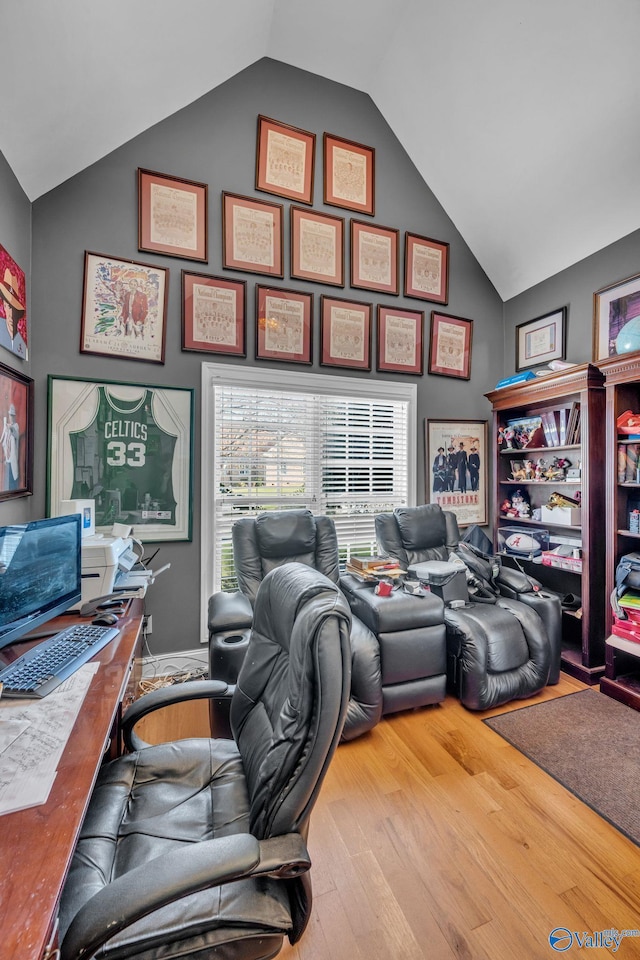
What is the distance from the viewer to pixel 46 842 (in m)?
0.68

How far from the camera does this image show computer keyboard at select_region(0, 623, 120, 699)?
1.12 meters

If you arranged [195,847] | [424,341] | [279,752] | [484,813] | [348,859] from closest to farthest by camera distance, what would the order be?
[195,847]
[279,752]
[348,859]
[484,813]
[424,341]

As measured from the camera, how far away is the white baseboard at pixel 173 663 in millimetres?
2572

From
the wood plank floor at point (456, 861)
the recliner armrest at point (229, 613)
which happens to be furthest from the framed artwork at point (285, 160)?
the wood plank floor at point (456, 861)

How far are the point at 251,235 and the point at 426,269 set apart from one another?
1.48m

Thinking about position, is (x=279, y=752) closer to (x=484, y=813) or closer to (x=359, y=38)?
(x=484, y=813)

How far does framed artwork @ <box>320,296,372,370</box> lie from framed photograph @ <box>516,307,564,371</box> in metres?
1.42

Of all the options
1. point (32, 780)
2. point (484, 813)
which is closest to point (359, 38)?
point (32, 780)

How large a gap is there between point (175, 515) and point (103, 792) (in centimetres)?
168

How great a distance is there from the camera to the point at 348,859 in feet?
4.62

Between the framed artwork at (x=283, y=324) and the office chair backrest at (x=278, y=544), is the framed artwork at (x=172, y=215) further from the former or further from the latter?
the office chair backrest at (x=278, y=544)

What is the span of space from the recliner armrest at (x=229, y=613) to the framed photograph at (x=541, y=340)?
301 cm

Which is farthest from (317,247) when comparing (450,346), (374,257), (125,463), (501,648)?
(501,648)

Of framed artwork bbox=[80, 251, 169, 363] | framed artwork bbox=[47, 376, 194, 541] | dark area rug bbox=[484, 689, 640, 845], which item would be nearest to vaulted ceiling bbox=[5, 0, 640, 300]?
framed artwork bbox=[80, 251, 169, 363]
